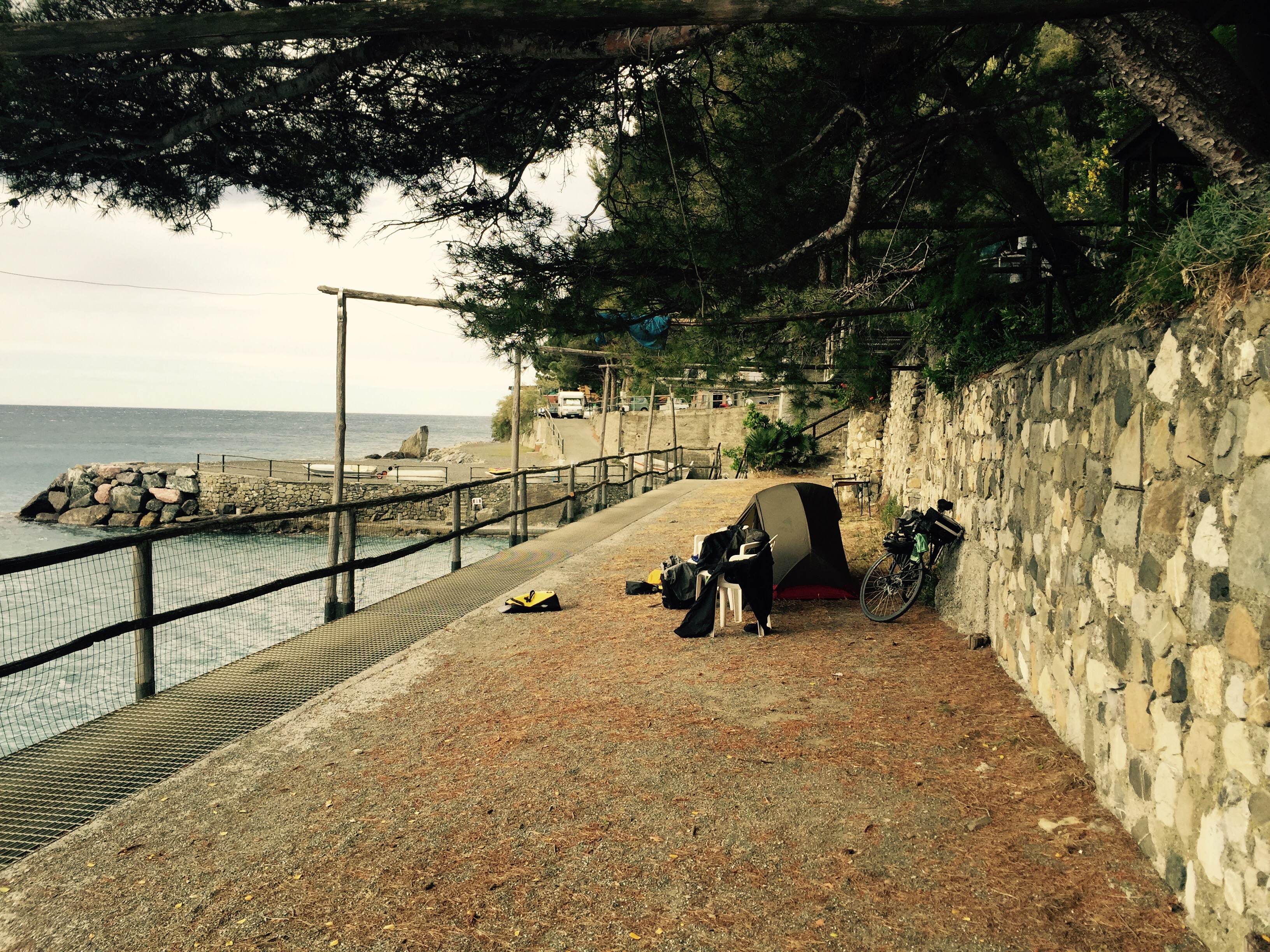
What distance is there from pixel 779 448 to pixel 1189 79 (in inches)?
916

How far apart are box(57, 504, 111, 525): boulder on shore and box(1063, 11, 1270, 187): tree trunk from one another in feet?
147

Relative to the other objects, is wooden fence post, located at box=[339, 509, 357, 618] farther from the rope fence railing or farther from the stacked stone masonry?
the stacked stone masonry

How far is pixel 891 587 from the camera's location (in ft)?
26.0

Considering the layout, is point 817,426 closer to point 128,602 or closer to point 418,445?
point 128,602

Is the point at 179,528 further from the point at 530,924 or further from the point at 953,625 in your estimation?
the point at 953,625

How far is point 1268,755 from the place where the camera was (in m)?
2.39

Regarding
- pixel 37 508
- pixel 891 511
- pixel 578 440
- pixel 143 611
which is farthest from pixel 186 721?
pixel 578 440

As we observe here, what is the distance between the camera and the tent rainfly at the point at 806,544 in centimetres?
866

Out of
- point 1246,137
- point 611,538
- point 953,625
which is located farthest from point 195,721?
point 611,538

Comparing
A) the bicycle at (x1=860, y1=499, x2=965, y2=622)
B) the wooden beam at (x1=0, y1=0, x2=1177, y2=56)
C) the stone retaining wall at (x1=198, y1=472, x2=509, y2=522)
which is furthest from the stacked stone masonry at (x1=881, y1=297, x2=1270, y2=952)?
the stone retaining wall at (x1=198, y1=472, x2=509, y2=522)

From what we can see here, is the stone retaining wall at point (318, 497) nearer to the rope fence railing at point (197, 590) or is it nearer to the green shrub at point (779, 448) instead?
the rope fence railing at point (197, 590)

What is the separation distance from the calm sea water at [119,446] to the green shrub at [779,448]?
21345 mm

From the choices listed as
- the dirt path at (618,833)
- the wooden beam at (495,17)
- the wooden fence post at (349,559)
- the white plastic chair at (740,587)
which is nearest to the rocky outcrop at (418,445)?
the wooden fence post at (349,559)

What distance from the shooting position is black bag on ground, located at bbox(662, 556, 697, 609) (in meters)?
8.28
